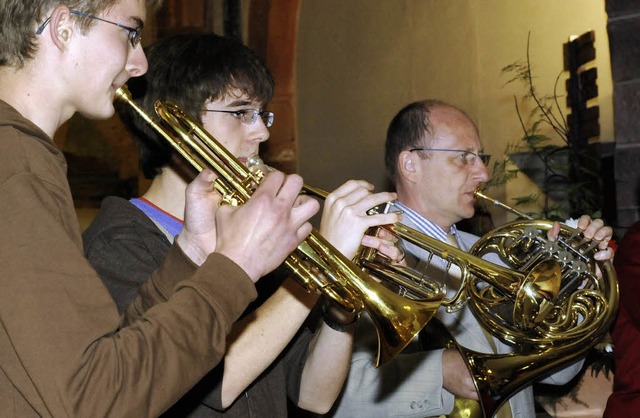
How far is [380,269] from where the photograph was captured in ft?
7.87

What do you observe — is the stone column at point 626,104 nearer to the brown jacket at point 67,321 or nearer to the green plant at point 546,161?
the green plant at point 546,161

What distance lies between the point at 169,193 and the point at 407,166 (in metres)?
1.44

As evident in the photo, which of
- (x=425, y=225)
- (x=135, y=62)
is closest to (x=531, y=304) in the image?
(x=425, y=225)

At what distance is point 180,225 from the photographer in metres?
2.33

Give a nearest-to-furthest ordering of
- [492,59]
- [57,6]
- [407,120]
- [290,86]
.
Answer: [57,6] → [407,120] → [492,59] → [290,86]

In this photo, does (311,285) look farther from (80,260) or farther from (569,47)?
(569,47)

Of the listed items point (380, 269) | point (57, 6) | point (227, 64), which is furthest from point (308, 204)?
point (227, 64)

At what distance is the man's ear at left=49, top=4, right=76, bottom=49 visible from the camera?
1.62m

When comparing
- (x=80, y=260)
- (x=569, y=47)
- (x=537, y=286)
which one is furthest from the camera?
(x=569, y=47)

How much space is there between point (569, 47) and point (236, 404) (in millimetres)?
4036

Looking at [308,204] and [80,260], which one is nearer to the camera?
[80,260]

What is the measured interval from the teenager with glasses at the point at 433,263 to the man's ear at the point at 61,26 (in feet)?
4.96

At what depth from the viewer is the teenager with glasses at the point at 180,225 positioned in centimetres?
205

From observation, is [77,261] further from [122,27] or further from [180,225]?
[180,225]
